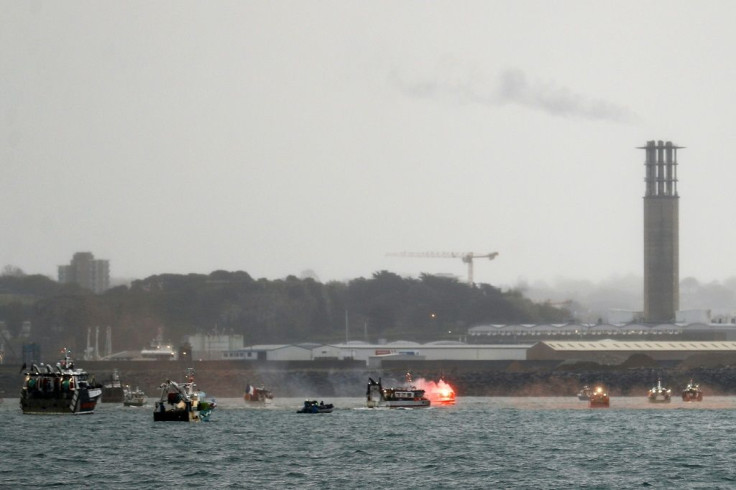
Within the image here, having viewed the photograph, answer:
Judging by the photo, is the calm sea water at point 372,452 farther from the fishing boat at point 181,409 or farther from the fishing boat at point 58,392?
the fishing boat at point 58,392

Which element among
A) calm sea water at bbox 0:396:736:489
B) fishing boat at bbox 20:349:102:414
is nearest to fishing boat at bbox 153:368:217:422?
calm sea water at bbox 0:396:736:489

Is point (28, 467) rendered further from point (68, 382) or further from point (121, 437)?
point (68, 382)

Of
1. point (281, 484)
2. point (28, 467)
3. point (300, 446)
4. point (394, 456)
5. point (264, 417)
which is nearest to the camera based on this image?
point (281, 484)

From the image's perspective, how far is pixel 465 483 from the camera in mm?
116750

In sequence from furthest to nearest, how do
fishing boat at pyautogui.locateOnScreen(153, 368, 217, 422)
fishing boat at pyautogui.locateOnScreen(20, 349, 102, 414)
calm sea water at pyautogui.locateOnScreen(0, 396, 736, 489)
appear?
1. fishing boat at pyautogui.locateOnScreen(20, 349, 102, 414)
2. fishing boat at pyautogui.locateOnScreen(153, 368, 217, 422)
3. calm sea water at pyautogui.locateOnScreen(0, 396, 736, 489)

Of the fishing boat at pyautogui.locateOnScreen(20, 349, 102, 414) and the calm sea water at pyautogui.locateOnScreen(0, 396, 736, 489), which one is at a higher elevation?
the fishing boat at pyautogui.locateOnScreen(20, 349, 102, 414)

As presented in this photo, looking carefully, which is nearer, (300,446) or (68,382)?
(300,446)

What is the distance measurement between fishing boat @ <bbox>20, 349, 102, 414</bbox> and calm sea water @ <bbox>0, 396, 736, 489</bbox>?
15.7 ft

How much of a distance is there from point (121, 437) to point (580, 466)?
47652 millimetres

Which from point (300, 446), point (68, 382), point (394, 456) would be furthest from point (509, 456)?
point (68, 382)

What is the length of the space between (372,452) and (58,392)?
68.6 m

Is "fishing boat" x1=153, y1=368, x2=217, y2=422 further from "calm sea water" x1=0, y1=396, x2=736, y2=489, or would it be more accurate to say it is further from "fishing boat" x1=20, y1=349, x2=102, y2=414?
"fishing boat" x1=20, y1=349, x2=102, y2=414

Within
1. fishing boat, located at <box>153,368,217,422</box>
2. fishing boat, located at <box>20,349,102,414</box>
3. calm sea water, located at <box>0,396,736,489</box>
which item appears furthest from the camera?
fishing boat, located at <box>20,349,102,414</box>

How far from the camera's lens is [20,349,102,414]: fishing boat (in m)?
196
